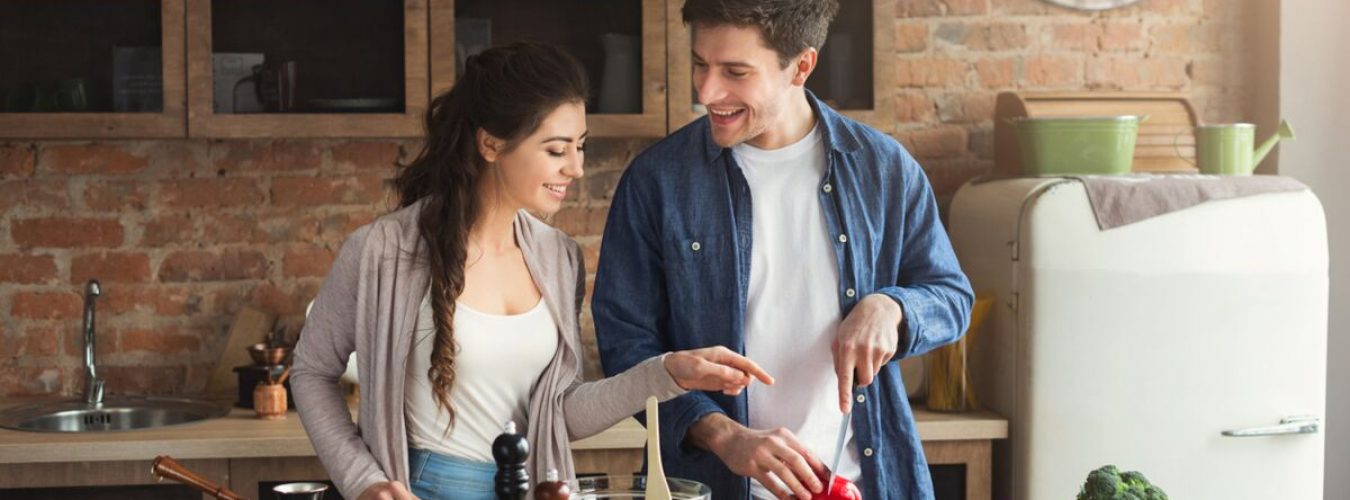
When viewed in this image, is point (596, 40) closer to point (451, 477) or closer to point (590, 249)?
point (590, 249)

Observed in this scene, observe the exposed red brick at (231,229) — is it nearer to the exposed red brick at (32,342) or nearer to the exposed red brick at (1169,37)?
the exposed red brick at (32,342)

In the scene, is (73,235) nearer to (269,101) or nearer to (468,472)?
(269,101)

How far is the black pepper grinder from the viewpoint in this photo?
5.22ft

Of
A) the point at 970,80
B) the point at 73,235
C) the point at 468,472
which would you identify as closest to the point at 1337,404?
the point at 970,80

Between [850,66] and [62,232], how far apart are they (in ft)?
6.32

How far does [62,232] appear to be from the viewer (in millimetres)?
3553

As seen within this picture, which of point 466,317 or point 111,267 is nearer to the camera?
point 466,317

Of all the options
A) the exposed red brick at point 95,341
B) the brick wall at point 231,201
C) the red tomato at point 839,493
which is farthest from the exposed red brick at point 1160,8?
the exposed red brick at point 95,341

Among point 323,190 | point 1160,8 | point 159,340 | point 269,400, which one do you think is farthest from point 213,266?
point 1160,8

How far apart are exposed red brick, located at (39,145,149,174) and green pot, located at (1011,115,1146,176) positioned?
2126 mm

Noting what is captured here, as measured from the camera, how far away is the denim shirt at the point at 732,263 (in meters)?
2.17

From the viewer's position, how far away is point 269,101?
330 cm

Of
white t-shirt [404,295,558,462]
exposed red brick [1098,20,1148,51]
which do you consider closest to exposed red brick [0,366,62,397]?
white t-shirt [404,295,558,462]

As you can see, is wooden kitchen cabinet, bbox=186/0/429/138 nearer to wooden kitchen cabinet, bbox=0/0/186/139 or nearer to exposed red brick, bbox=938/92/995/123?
wooden kitchen cabinet, bbox=0/0/186/139
